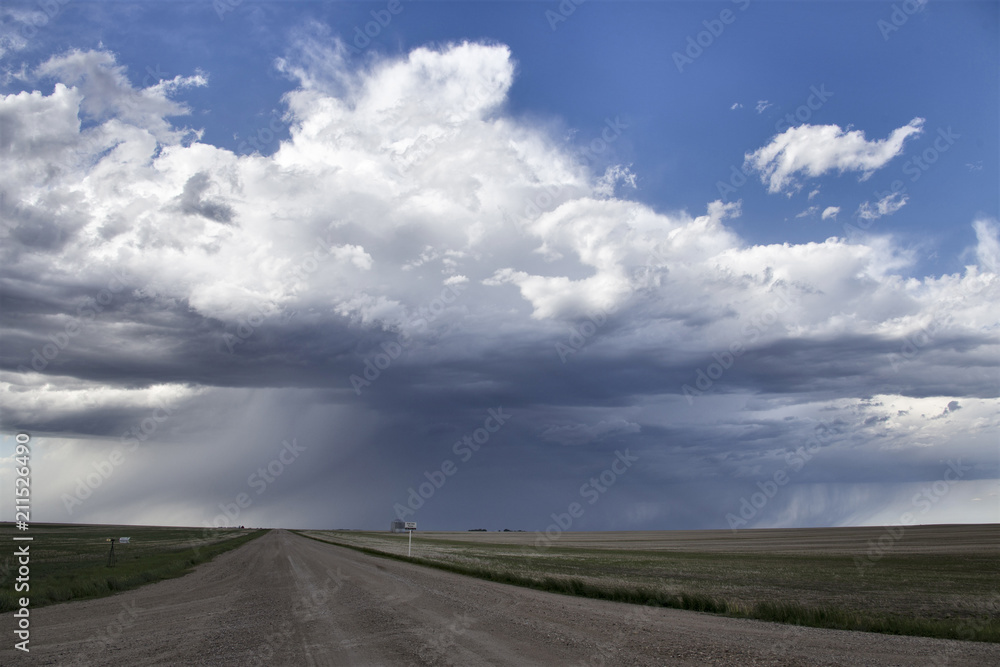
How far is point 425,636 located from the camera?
13.5m

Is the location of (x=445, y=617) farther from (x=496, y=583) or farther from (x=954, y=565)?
(x=954, y=565)

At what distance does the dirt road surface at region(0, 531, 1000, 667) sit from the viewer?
1144 centimetres

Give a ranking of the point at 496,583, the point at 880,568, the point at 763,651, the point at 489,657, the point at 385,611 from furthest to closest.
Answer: the point at 880,568, the point at 496,583, the point at 385,611, the point at 763,651, the point at 489,657

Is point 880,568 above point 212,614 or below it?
below

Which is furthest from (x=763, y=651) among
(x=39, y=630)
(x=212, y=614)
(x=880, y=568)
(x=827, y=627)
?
(x=880, y=568)

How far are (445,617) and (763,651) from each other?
8263mm

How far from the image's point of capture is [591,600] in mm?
21734

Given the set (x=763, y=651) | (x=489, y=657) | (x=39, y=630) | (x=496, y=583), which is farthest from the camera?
(x=496, y=583)

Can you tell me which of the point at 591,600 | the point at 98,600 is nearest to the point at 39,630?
the point at 98,600

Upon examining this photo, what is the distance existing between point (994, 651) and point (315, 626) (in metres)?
15.5

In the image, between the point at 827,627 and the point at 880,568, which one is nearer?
the point at 827,627

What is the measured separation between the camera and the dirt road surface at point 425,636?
1144 cm

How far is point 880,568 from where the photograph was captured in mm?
40844

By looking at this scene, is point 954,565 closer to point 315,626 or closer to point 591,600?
point 591,600
